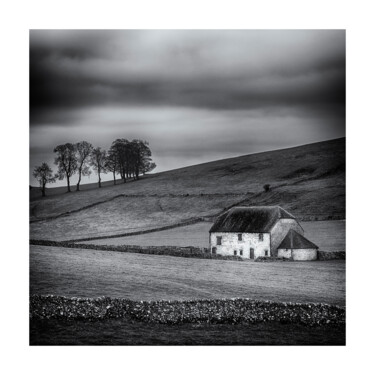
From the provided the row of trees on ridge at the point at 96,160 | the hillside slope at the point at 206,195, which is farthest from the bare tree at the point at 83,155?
the hillside slope at the point at 206,195

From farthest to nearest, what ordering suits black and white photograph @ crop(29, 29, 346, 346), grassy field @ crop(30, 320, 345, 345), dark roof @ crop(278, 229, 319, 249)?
dark roof @ crop(278, 229, 319, 249)
black and white photograph @ crop(29, 29, 346, 346)
grassy field @ crop(30, 320, 345, 345)

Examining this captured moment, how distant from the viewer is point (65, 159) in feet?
39.6

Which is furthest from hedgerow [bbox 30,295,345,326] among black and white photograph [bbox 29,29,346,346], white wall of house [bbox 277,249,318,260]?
white wall of house [bbox 277,249,318,260]

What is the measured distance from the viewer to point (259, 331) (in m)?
11.3

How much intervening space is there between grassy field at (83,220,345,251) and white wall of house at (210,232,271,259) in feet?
0.85

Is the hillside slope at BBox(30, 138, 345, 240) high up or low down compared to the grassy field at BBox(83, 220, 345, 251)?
up

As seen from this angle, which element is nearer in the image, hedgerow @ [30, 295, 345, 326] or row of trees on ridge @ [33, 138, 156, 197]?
hedgerow @ [30, 295, 345, 326]

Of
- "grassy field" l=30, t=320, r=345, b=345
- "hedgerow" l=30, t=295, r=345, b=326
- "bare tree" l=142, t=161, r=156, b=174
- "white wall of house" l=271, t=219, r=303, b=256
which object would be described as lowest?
"grassy field" l=30, t=320, r=345, b=345

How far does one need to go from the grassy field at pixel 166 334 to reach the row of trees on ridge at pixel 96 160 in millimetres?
2772

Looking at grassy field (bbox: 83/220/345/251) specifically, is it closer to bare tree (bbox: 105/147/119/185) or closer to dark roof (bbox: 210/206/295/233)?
dark roof (bbox: 210/206/295/233)

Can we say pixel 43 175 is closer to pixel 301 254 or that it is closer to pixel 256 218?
pixel 256 218

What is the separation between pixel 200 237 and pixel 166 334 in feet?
7.46

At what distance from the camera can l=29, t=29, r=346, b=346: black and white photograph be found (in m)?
11.4
